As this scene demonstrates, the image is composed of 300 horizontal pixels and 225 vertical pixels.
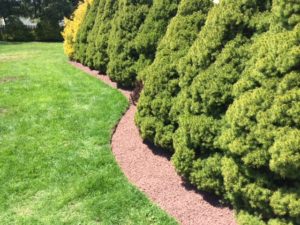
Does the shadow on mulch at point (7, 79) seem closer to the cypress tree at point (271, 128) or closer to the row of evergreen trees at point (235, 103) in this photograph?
the row of evergreen trees at point (235, 103)

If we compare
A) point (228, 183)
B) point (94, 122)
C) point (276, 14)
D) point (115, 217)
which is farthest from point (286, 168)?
point (94, 122)

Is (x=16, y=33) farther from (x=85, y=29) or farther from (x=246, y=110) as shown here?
(x=246, y=110)

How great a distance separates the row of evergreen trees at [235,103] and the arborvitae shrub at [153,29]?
1315 mm

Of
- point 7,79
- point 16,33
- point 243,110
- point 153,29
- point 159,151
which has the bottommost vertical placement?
point 159,151

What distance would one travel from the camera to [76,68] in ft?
55.3

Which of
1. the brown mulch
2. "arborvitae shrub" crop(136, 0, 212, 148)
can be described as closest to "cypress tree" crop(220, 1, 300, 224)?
the brown mulch

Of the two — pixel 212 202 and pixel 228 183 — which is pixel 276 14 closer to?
pixel 228 183

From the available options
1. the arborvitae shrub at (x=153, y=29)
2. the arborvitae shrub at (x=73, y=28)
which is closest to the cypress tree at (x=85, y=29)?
the arborvitae shrub at (x=73, y=28)

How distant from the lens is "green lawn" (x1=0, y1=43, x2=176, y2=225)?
6.04 m

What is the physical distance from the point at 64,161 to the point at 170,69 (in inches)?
90.7

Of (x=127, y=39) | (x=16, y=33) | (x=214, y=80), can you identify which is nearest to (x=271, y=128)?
(x=214, y=80)

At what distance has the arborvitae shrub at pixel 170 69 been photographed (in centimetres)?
724

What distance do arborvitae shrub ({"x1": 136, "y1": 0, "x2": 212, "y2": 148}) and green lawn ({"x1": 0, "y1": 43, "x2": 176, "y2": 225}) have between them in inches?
35.5

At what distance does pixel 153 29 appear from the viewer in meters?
9.70
